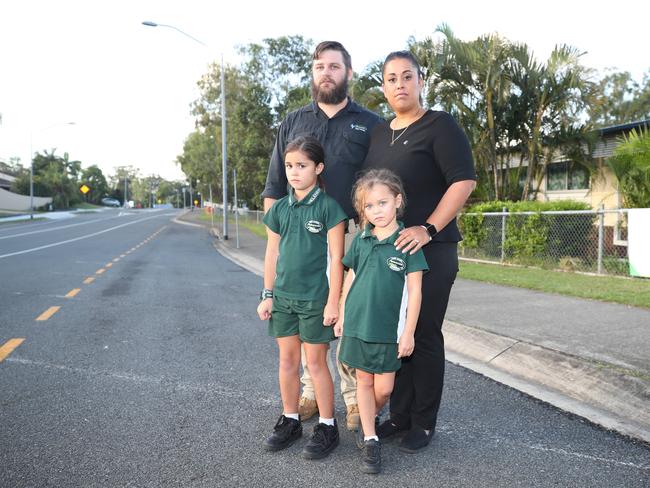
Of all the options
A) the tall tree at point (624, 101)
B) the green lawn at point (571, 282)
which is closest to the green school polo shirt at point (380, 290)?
the green lawn at point (571, 282)

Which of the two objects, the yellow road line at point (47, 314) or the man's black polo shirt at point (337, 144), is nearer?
the man's black polo shirt at point (337, 144)

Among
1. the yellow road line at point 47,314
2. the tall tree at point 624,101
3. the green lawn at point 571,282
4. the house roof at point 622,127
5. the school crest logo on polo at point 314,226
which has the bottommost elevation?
the yellow road line at point 47,314

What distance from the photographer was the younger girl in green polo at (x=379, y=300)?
2717 millimetres

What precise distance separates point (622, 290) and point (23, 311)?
25.6 feet

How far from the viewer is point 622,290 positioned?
7.20 m

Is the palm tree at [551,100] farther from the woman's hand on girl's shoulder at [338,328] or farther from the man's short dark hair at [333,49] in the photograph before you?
the woman's hand on girl's shoulder at [338,328]

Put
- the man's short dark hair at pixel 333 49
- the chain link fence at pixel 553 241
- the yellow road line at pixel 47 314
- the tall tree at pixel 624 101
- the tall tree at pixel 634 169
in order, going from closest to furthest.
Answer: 1. the man's short dark hair at pixel 333 49
2. the yellow road line at pixel 47 314
3. the tall tree at pixel 634 169
4. the chain link fence at pixel 553 241
5. the tall tree at pixel 624 101

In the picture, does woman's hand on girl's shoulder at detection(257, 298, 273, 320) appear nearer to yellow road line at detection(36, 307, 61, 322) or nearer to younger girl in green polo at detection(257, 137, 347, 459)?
younger girl in green polo at detection(257, 137, 347, 459)

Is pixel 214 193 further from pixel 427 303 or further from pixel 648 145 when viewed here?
pixel 427 303

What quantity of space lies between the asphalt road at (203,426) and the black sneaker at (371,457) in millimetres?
49

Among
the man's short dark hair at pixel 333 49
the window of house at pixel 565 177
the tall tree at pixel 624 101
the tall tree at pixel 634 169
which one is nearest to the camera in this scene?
the man's short dark hair at pixel 333 49

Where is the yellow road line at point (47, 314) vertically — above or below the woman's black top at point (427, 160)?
below

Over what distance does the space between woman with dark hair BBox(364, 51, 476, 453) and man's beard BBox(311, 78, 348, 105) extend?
13.6 inches

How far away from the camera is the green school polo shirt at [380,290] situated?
2717 mm
